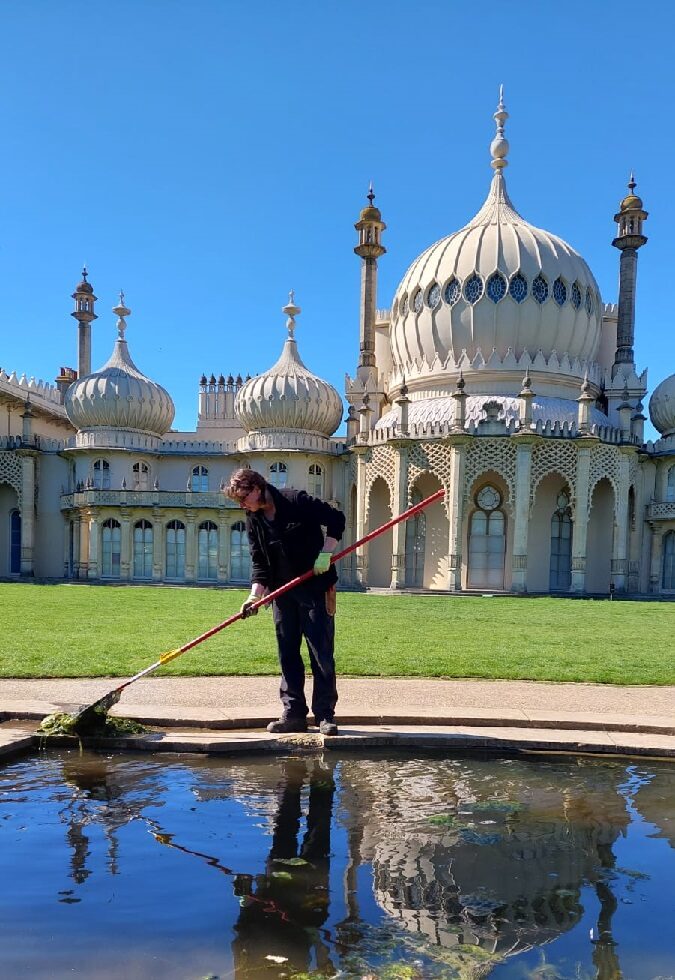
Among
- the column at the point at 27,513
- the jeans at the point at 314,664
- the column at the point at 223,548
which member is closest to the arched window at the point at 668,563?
the column at the point at 223,548

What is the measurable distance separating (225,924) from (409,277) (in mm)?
32828

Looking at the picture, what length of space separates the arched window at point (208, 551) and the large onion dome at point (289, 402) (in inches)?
205

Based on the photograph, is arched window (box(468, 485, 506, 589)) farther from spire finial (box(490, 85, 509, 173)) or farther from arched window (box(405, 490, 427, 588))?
spire finial (box(490, 85, 509, 173))

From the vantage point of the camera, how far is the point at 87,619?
14.1 metres

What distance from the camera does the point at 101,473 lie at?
34.3 m

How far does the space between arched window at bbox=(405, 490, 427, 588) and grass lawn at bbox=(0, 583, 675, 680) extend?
973cm

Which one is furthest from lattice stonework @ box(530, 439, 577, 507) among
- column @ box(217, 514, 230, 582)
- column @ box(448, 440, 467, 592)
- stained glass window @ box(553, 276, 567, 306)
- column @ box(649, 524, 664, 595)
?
column @ box(217, 514, 230, 582)

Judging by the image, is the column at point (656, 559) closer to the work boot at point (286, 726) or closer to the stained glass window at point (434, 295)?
the stained glass window at point (434, 295)

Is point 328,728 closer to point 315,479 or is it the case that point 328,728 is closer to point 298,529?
point 298,529

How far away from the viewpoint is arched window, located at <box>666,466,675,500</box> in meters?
30.8

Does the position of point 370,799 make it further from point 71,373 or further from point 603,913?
point 71,373

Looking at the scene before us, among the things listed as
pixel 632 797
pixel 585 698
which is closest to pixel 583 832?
pixel 632 797

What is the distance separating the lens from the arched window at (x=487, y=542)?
2838 centimetres

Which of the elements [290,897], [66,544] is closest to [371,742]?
[290,897]
